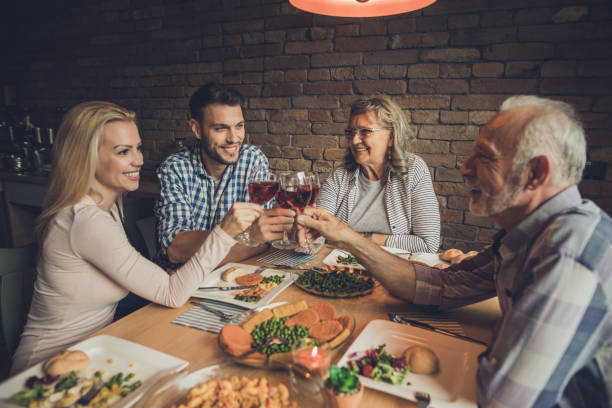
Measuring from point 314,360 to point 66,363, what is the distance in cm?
60

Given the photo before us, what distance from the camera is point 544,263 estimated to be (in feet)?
2.40

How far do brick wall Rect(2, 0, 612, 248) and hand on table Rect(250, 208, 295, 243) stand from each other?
6.41ft

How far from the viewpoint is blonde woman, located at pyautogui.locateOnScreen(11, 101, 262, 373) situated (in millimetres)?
1219

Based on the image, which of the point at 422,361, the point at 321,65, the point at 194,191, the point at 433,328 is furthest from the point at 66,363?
the point at 321,65

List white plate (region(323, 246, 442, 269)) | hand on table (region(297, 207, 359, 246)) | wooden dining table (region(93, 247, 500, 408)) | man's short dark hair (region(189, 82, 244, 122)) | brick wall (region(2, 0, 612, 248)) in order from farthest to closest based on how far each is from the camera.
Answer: brick wall (region(2, 0, 612, 248)) → man's short dark hair (region(189, 82, 244, 122)) → white plate (region(323, 246, 442, 269)) → hand on table (region(297, 207, 359, 246)) → wooden dining table (region(93, 247, 500, 408))

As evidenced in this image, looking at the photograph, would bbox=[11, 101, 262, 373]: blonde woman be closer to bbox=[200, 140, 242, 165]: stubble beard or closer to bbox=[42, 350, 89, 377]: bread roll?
bbox=[42, 350, 89, 377]: bread roll

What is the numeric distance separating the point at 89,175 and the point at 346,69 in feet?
7.88

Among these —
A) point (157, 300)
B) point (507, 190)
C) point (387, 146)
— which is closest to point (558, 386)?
point (507, 190)

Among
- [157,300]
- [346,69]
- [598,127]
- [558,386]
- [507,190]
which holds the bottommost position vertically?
[157,300]

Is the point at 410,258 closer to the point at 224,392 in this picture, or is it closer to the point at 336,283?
the point at 336,283

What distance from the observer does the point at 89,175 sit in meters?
1.37

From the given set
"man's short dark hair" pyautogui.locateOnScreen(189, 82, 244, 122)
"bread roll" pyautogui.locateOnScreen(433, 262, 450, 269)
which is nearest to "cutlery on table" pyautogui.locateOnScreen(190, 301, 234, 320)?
"bread roll" pyautogui.locateOnScreen(433, 262, 450, 269)

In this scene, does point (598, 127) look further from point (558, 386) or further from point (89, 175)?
point (89, 175)

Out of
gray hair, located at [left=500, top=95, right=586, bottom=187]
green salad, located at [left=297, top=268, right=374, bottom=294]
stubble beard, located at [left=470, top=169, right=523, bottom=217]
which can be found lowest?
green salad, located at [left=297, top=268, right=374, bottom=294]
